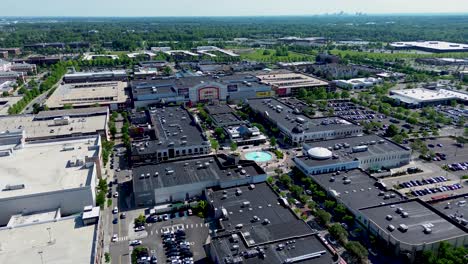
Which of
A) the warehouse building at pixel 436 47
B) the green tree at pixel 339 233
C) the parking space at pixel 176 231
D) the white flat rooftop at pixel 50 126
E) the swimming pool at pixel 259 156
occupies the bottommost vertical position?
→ the parking space at pixel 176 231

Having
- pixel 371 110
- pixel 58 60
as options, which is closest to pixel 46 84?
pixel 58 60

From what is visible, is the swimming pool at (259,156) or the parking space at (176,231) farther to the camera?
the swimming pool at (259,156)

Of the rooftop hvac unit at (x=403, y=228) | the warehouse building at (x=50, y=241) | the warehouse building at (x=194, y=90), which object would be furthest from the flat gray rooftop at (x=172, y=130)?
the rooftop hvac unit at (x=403, y=228)

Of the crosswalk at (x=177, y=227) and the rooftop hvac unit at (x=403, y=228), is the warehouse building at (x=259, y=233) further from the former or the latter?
the rooftop hvac unit at (x=403, y=228)

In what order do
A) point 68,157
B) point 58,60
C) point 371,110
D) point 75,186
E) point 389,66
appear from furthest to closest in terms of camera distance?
point 58,60, point 389,66, point 371,110, point 68,157, point 75,186

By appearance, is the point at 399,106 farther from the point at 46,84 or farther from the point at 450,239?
the point at 46,84
